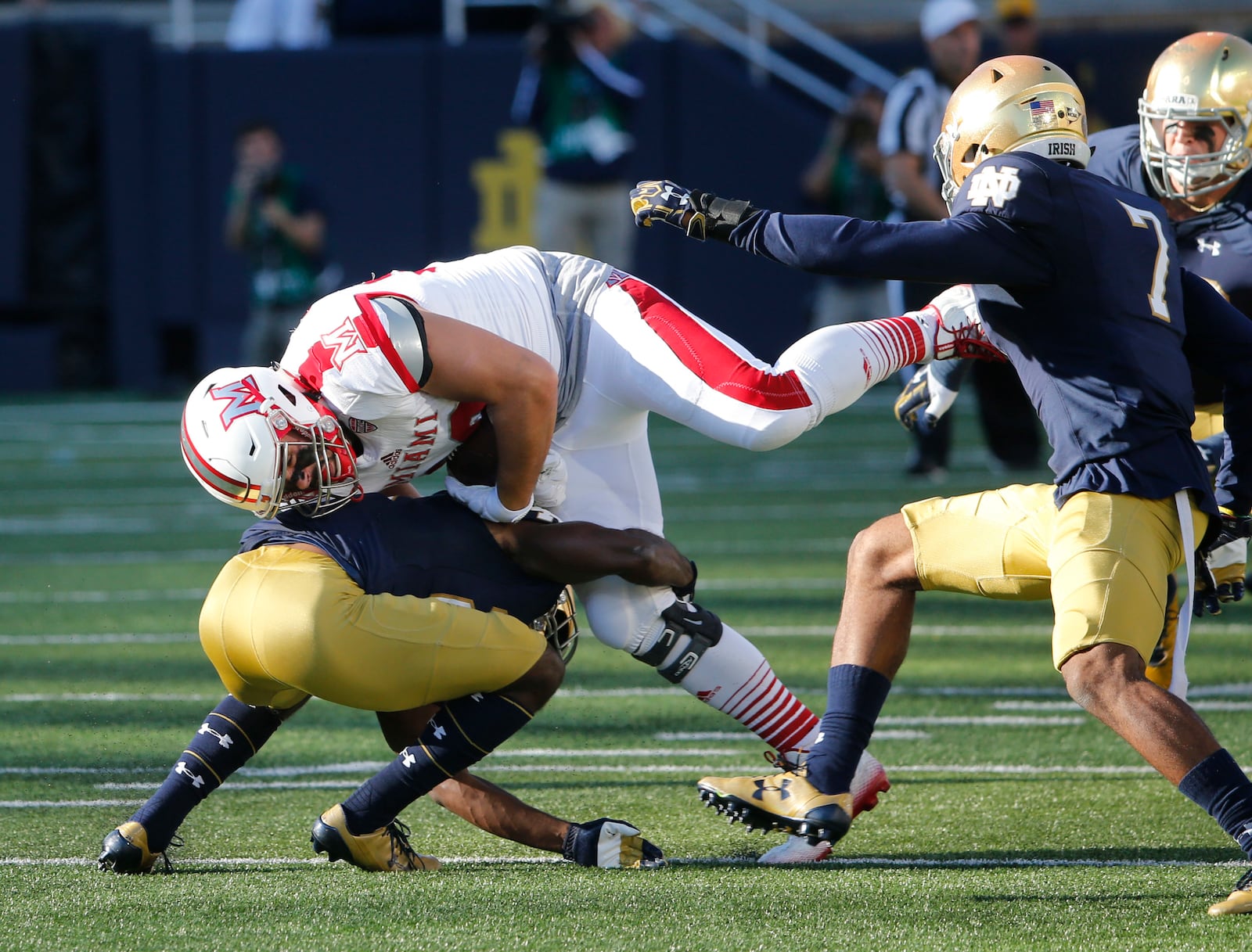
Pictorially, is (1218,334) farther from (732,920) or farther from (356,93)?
(356,93)

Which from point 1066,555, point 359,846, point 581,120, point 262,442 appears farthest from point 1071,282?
point 581,120

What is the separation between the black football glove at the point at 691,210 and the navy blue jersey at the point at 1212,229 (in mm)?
1533

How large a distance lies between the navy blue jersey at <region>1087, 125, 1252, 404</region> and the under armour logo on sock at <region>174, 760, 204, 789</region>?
97.8 inches

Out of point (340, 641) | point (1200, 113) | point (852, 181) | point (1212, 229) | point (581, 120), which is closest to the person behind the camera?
point (340, 641)

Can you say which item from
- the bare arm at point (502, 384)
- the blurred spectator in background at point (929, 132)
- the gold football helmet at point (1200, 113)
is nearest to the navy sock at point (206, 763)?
the bare arm at point (502, 384)

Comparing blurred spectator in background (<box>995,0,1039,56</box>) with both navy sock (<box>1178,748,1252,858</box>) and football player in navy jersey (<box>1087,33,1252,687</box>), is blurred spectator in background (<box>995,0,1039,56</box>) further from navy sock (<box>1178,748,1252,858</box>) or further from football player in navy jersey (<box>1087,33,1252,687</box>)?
navy sock (<box>1178,748,1252,858</box>)

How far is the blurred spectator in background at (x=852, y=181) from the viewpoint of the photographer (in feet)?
35.0

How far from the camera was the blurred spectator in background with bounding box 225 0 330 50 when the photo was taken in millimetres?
12836

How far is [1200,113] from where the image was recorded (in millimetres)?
4070

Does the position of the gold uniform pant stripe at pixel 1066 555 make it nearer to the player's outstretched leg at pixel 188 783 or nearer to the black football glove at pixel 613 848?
the black football glove at pixel 613 848

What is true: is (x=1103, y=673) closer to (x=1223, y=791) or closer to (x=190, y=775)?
(x=1223, y=791)

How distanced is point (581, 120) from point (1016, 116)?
7241 mm

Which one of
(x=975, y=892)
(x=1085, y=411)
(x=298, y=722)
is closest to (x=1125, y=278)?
(x=1085, y=411)

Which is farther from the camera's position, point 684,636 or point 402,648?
point 684,636
